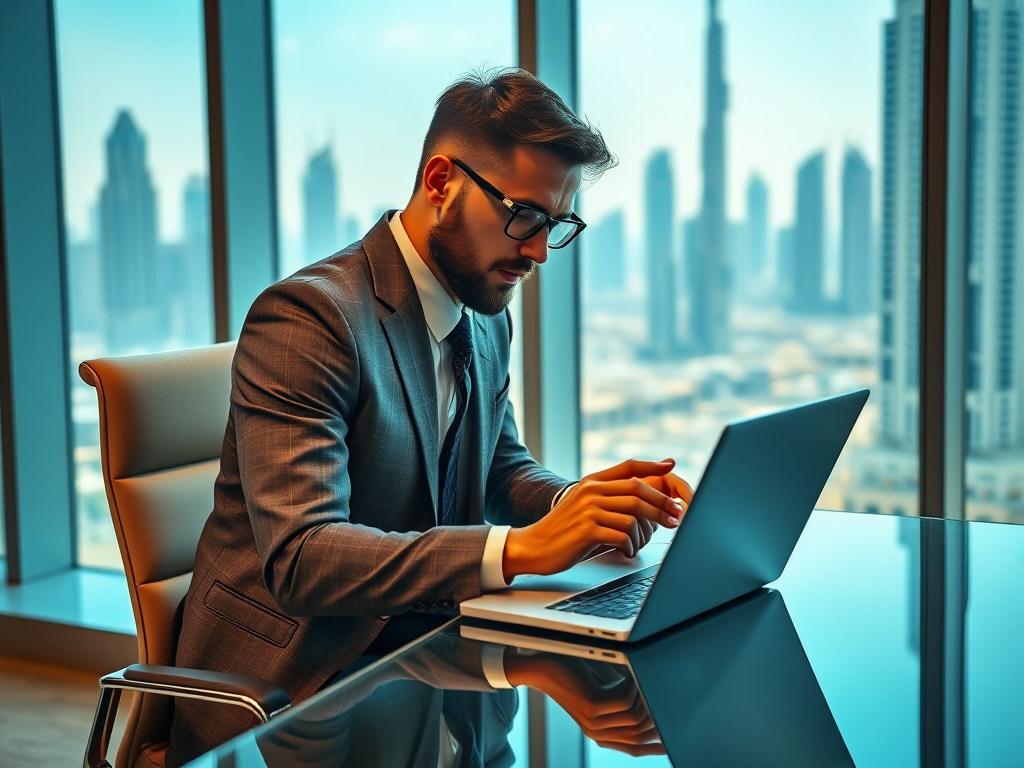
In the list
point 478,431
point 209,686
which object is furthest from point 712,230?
point 209,686

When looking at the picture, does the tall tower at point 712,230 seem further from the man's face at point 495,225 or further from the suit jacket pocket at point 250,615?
the suit jacket pocket at point 250,615

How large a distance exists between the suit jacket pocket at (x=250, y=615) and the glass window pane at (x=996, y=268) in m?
1.80

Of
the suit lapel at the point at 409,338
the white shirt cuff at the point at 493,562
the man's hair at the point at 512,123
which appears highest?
the man's hair at the point at 512,123

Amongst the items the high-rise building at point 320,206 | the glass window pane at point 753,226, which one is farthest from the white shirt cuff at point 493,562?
the high-rise building at point 320,206

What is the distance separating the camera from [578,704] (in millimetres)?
979

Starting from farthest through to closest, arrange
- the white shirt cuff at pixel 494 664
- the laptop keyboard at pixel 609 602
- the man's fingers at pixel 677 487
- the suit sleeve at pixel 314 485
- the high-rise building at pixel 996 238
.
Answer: the high-rise building at pixel 996 238
the man's fingers at pixel 677 487
the suit sleeve at pixel 314 485
the laptop keyboard at pixel 609 602
the white shirt cuff at pixel 494 664

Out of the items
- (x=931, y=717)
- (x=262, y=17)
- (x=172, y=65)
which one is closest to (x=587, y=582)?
(x=931, y=717)

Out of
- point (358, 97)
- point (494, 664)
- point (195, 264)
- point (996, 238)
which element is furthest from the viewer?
point (195, 264)

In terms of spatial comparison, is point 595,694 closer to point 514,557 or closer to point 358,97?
point 514,557

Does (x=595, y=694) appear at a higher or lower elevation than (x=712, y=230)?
lower

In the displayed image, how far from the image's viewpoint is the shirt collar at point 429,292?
1.69 metres

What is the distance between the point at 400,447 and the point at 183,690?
0.44 metres

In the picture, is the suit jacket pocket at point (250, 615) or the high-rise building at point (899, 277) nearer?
the suit jacket pocket at point (250, 615)

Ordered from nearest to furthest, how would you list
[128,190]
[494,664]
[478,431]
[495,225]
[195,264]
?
1. [494,664]
2. [495,225]
3. [478,431]
4. [195,264]
5. [128,190]
